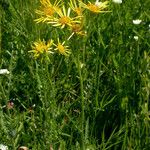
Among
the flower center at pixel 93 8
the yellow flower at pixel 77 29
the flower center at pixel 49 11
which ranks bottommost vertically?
the yellow flower at pixel 77 29

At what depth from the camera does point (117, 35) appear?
7.25 ft

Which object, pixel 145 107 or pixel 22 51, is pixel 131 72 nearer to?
pixel 145 107

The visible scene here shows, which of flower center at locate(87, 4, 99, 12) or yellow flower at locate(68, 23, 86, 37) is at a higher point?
flower center at locate(87, 4, 99, 12)

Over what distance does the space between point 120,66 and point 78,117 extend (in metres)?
0.30

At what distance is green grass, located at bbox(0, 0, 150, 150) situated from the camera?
1526 millimetres

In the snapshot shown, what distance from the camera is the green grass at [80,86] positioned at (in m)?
1.53

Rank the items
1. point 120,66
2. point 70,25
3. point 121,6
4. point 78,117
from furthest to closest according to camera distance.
Answer: point 121,6
point 120,66
point 78,117
point 70,25

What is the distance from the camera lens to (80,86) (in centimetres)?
162

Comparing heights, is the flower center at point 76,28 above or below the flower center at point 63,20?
below

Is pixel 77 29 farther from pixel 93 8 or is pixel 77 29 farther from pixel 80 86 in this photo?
pixel 80 86

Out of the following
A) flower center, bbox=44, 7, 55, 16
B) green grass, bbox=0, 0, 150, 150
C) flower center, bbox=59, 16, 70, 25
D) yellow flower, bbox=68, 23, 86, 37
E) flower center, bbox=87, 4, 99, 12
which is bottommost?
green grass, bbox=0, 0, 150, 150

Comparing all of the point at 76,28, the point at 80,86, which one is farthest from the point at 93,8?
the point at 80,86

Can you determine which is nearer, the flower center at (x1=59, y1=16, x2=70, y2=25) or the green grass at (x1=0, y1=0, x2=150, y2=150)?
the flower center at (x1=59, y1=16, x2=70, y2=25)

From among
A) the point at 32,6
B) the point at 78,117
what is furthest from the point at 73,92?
the point at 32,6
